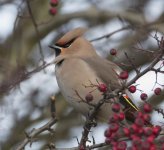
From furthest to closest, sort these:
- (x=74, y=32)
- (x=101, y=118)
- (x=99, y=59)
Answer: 1. (x=74, y=32)
2. (x=99, y=59)
3. (x=101, y=118)

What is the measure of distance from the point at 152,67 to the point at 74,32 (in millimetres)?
2183

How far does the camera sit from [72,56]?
15.3 ft

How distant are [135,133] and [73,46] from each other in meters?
2.20

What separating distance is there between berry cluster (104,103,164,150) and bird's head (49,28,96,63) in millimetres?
1909

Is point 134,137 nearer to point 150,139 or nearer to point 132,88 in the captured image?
point 150,139

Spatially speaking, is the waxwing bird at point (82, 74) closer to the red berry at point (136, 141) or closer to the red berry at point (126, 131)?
the red berry at point (126, 131)

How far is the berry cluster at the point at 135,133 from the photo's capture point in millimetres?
2697

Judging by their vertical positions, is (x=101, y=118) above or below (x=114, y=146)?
above

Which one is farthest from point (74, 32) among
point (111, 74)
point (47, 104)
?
point (47, 104)

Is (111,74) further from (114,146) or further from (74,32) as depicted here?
(114,146)

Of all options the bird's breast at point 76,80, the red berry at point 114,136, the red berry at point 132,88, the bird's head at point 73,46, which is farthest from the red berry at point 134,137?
the bird's head at point 73,46

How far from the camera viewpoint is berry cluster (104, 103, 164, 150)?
2697 millimetres

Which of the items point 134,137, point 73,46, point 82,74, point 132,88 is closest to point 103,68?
point 82,74

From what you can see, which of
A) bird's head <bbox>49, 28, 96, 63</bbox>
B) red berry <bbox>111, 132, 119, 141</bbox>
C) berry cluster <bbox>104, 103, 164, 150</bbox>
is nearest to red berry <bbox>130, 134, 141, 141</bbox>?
berry cluster <bbox>104, 103, 164, 150</bbox>
